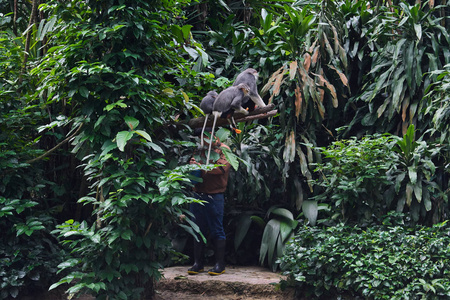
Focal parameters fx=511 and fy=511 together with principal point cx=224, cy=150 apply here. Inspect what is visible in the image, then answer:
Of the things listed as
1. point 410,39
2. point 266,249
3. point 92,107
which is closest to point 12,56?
point 92,107

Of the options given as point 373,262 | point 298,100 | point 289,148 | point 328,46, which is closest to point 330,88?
point 298,100

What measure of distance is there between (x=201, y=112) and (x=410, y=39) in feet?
10.4

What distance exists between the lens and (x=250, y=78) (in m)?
5.18

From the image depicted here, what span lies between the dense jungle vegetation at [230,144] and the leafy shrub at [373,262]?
2 centimetres

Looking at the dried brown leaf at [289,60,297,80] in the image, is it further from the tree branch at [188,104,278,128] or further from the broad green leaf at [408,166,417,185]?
the broad green leaf at [408,166,417,185]

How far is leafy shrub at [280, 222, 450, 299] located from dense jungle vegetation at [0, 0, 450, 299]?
18mm

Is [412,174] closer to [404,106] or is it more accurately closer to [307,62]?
[404,106]

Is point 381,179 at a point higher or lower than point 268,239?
higher

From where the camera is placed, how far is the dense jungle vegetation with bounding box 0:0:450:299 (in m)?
4.37

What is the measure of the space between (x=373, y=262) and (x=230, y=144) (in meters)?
2.43

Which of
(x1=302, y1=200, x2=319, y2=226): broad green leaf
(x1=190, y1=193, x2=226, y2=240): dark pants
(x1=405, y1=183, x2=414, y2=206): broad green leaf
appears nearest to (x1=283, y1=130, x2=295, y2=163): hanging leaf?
(x1=302, y1=200, x2=319, y2=226): broad green leaf

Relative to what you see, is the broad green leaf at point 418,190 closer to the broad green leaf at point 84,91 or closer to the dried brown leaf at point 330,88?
the dried brown leaf at point 330,88

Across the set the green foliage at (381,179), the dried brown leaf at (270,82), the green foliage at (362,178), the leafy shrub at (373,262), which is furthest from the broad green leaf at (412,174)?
the dried brown leaf at (270,82)

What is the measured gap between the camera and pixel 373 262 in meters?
4.83
